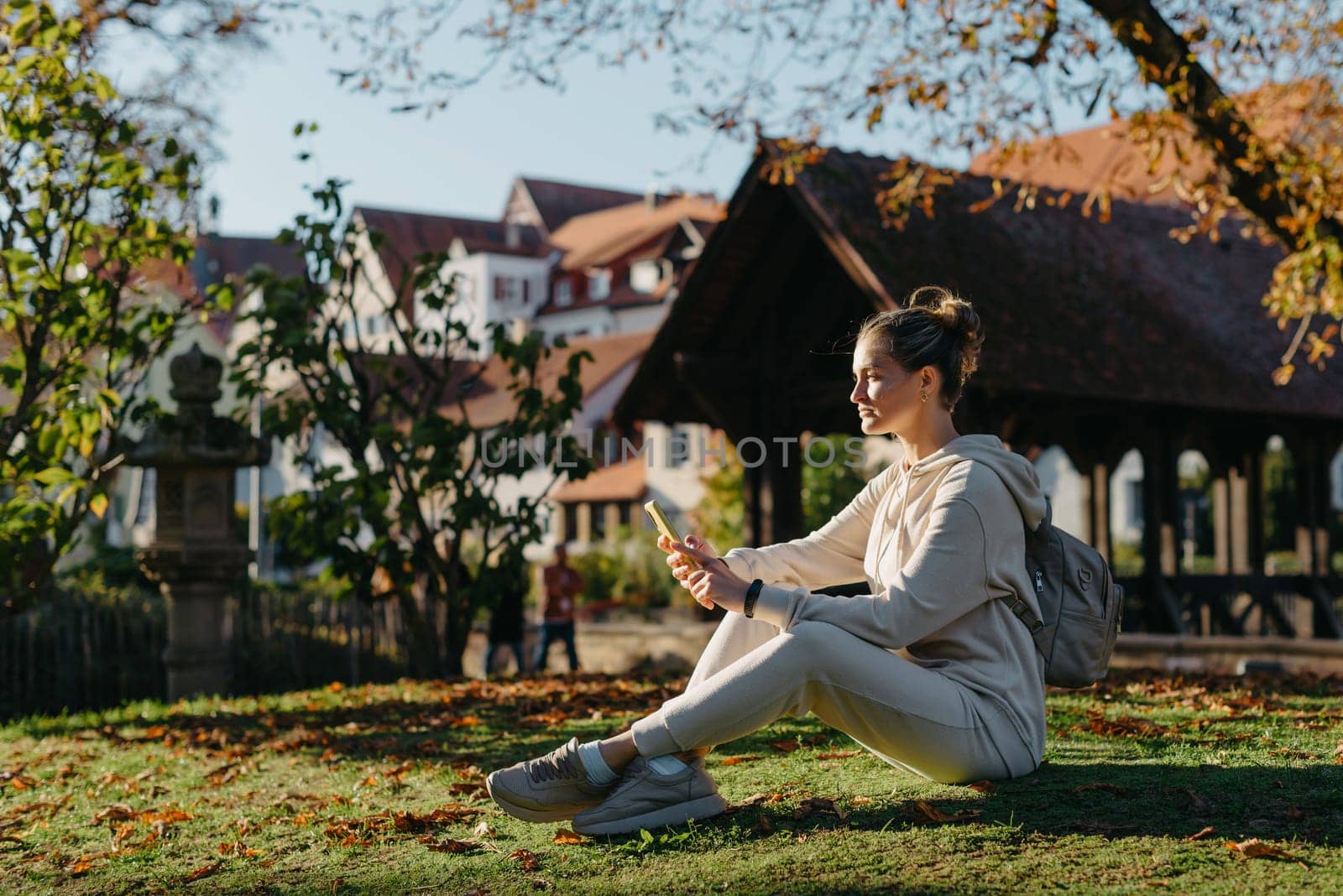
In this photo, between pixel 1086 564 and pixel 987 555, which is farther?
pixel 1086 564

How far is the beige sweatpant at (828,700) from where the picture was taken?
4066mm

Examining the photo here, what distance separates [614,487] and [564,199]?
33393mm

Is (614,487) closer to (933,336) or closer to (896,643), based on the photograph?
(933,336)

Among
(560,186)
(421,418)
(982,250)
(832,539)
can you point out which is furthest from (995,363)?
(560,186)

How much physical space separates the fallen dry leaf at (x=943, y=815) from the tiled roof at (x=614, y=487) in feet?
136

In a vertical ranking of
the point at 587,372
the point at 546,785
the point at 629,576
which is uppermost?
the point at 587,372

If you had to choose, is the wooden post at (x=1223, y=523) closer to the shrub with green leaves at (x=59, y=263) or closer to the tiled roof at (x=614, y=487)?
the shrub with green leaves at (x=59, y=263)

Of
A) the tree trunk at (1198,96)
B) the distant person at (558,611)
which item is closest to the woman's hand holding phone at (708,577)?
the tree trunk at (1198,96)

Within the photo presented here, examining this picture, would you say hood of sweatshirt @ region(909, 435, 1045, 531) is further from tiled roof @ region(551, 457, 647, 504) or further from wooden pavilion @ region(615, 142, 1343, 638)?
tiled roof @ region(551, 457, 647, 504)

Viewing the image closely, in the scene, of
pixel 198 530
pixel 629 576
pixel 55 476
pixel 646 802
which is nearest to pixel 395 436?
pixel 198 530

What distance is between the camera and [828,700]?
13.5 ft

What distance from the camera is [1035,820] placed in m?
4.27

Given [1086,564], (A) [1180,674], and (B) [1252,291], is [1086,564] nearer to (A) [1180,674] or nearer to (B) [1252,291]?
(A) [1180,674]

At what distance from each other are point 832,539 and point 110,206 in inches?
287
